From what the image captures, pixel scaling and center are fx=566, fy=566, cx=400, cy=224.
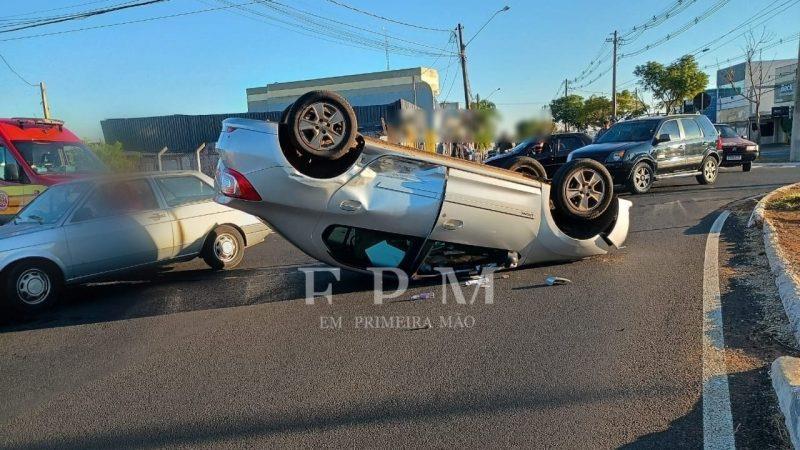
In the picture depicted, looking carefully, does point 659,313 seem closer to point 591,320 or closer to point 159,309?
point 591,320

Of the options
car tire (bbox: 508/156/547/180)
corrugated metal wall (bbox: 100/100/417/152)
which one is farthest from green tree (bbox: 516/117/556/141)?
corrugated metal wall (bbox: 100/100/417/152)

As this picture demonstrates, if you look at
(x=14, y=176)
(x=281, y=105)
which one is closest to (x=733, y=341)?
(x=14, y=176)

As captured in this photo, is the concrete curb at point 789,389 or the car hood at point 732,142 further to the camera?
the car hood at point 732,142

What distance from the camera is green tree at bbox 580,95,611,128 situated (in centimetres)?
6244

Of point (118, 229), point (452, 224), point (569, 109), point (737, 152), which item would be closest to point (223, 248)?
point (118, 229)

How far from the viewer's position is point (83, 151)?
12070 millimetres

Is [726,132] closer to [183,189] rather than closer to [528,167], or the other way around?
[528,167]

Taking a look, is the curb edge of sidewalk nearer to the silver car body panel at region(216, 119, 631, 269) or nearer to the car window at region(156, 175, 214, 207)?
the silver car body panel at region(216, 119, 631, 269)

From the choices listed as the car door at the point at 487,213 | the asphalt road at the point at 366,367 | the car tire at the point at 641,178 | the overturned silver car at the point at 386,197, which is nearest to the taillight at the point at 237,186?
the overturned silver car at the point at 386,197

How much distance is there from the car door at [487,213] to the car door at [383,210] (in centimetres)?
15

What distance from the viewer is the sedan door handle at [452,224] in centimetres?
591

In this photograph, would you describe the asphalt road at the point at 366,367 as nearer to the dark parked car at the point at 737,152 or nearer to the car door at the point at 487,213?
the car door at the point at 487,213

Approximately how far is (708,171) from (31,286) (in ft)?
49.7

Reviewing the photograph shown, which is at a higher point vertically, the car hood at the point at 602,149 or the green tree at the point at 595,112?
the green tree at the point at 595,112
